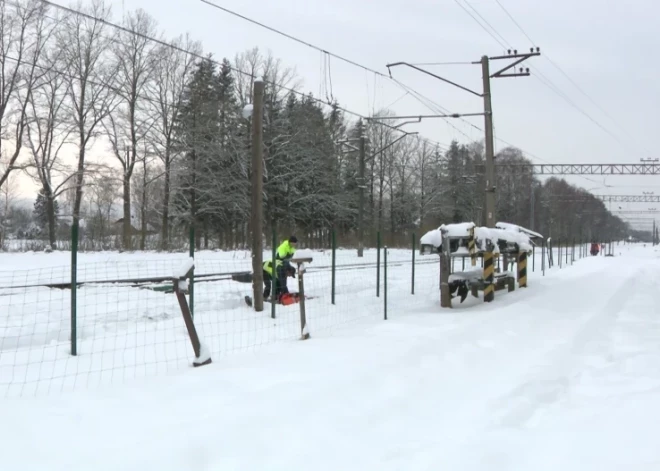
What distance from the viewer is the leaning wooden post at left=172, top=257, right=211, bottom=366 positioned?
20.1 feet

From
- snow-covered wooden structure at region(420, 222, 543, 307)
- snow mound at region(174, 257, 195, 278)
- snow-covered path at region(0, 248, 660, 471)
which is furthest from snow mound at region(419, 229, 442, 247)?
snow mound at region(174, 257, 195, 278)

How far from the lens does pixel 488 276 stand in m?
13.6

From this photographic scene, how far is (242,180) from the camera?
36.7 m

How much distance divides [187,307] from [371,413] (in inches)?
96.4

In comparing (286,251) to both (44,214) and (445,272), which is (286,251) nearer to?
(445,272)

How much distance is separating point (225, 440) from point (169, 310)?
23.9ft

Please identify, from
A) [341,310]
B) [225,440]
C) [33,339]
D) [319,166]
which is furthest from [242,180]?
[225,440]

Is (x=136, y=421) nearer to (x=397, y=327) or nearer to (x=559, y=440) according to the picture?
(x=559, y=440)

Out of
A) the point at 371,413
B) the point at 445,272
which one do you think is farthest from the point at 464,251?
the point at 371,413

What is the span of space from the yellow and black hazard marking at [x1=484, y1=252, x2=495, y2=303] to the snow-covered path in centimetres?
574

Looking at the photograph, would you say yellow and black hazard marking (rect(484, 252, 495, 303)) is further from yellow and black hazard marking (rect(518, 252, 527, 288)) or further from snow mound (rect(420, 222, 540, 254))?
yellow and black hazard marking (rect(518, 252, 527, 288))

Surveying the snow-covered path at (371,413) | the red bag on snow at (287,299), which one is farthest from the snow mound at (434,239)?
the snow-covered path at (371,413)

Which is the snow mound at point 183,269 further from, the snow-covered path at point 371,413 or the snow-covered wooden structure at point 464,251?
the snow-covered wooden structure at point 464,251

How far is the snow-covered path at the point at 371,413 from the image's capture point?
13.3ft
